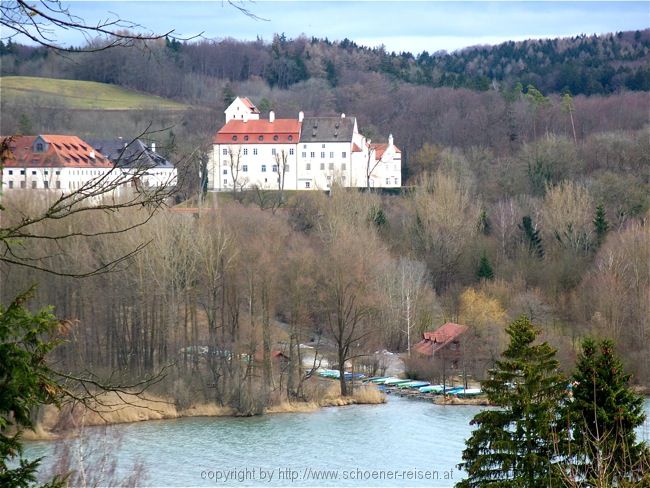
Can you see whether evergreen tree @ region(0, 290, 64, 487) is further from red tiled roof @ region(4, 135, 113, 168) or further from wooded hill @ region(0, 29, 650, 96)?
wooded hill @ region(0, 29, 650, 96)

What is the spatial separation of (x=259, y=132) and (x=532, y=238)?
19.5 m

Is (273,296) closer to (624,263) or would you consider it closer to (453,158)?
(624,263)

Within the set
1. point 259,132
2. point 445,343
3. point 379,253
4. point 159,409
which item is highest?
point 259,132

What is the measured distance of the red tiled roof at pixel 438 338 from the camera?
99.2 ft

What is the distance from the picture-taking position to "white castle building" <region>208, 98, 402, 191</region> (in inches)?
2092

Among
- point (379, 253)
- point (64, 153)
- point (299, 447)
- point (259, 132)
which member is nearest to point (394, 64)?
point (259, 132)

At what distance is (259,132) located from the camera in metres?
54.9

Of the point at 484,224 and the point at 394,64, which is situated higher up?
the point at 394,64

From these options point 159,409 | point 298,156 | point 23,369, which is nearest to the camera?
point 23,369

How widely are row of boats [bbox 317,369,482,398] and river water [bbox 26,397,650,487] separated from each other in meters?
1.44

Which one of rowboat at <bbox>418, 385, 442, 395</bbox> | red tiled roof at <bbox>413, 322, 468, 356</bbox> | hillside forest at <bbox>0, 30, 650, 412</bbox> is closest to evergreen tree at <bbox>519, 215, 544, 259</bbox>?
hillside forest at <bbox>0, 30, 650, 412</bbox>

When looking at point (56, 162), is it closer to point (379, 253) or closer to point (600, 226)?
point (379, 253)

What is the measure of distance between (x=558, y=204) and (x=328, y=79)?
46027 millimetres

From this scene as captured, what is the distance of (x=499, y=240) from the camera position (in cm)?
4106
